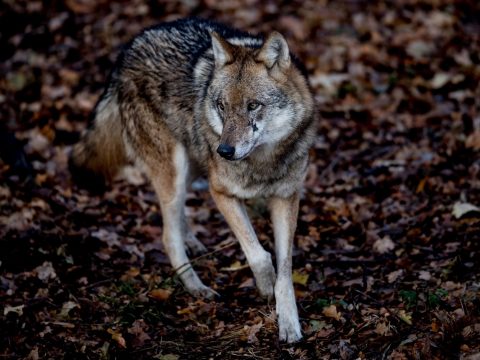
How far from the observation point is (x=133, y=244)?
6648mm

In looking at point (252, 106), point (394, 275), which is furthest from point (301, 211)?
point (252, 106)

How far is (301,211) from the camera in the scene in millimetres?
7055

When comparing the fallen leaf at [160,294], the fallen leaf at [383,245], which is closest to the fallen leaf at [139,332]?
the fallen leaf at [160,294]

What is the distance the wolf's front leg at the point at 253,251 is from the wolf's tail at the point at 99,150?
1.83 meters

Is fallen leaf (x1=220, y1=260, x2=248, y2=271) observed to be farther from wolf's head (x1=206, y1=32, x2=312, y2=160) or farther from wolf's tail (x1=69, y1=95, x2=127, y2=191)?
wolf's tail (x1=69, y1=95, x2=127, y2=191)

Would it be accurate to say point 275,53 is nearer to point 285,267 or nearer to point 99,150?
point 285,267

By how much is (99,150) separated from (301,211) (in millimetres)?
2194

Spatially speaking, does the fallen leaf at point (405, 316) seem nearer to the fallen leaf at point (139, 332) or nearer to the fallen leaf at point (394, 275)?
the fallen leaf at point (394, 275)

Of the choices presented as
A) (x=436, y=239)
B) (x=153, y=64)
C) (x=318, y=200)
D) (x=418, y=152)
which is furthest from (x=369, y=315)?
(x=418, y=152)

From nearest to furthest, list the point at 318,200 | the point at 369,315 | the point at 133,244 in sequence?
the point at 369,315 < the point at 133,244 < the point at 318,200

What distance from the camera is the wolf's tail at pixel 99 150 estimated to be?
6.68m

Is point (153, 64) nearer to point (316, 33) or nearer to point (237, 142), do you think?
point (237, 142)

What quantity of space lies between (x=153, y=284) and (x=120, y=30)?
6.47 meters

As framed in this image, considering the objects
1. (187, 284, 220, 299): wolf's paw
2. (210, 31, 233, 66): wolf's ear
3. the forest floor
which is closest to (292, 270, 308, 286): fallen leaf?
the forest floor
